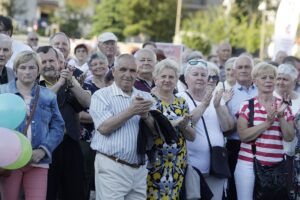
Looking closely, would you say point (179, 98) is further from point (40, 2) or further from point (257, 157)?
point (40, 2)

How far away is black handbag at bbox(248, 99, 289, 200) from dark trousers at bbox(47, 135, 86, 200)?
74.0 inches

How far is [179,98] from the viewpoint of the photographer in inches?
258

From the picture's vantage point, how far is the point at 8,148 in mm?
5273

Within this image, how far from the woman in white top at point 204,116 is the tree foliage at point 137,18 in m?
41.8

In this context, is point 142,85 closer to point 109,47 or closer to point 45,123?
point 109,47

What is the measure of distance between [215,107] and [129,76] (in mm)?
1552

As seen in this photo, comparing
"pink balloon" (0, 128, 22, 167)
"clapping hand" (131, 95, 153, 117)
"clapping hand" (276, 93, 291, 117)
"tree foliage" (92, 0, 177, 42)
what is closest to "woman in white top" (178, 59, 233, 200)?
"clapping hand" (276, 93, 291, 117)

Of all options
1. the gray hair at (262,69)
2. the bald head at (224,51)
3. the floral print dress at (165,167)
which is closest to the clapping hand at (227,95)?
the gray hair at (262,69)

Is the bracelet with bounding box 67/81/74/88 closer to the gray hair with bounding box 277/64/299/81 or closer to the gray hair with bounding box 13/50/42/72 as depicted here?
the gray hair with bounding box 13/50/42/72

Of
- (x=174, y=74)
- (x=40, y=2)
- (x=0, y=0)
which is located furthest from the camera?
(x=40, y=2)

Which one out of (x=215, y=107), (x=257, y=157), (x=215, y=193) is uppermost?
(x=215, y=107)

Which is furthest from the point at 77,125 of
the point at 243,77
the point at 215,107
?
the point at 243,77

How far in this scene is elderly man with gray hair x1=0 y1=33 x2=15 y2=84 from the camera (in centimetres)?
627

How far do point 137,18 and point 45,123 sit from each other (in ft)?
145
